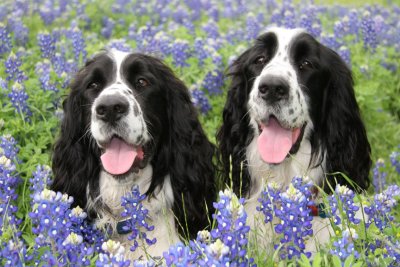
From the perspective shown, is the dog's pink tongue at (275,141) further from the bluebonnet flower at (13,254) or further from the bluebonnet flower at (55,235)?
the bluebonnet flower at (13,254)

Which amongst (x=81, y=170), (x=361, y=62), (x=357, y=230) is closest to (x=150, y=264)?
(x=357, y=230)

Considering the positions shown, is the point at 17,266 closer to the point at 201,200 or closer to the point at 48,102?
the point at 201,200

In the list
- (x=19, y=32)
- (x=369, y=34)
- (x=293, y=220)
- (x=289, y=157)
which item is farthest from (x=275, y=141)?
(x=19, y=32)

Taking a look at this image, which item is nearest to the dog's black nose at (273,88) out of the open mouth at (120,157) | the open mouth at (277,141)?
the open mouth at (277,141)

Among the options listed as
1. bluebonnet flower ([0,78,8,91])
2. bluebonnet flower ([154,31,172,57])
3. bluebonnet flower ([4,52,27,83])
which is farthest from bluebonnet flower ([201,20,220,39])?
bluebonnet flower ([0,78,8,91])

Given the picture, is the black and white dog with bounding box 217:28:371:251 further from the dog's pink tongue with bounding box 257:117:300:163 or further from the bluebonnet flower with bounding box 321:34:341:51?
the bluebonnet flower with bounding box 321:34:341:51

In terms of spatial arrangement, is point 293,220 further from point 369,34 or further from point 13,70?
point 369,34

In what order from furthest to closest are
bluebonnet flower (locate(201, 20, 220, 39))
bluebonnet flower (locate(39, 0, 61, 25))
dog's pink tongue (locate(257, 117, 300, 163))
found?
bluebonnet flower (locate(39, 0, 61, 25)) → bluebonnet flower (locate(201, 20, 220, 39)) → dog's pink tongue (locate(257, 117, 300, 163))
